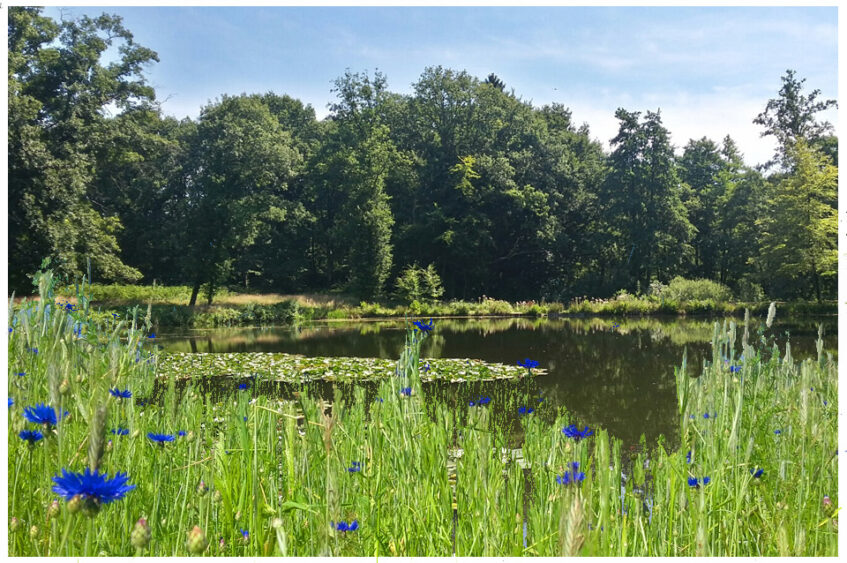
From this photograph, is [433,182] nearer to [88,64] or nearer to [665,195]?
[665,195]

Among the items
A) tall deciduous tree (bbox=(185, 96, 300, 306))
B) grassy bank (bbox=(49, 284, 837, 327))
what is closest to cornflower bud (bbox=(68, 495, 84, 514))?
grassy bank (bbox=(49, 284, 837, 327))

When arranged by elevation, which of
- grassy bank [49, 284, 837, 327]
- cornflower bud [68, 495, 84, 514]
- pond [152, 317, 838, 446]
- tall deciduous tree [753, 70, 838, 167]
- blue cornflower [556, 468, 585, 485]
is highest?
tall deciduous tree [753, 70, 838, 167]

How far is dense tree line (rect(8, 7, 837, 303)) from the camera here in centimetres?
2153

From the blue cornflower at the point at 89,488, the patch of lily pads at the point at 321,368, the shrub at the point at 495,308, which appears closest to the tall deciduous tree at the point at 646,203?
the shrub at the point at 495,308

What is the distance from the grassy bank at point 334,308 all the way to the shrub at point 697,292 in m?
0.55

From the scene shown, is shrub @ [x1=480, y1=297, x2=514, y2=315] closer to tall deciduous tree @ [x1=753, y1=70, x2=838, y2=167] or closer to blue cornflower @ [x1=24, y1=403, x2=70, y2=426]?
tall deciduous tree @ [x1=753, y1=70, x2=838, y2=167]

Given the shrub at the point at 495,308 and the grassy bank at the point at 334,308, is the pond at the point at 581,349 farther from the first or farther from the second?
the shrub at the point at 495,308

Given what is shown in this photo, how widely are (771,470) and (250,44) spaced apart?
403 centimetres

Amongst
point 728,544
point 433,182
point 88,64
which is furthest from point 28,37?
point 728,544

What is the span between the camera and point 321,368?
8.45 meters

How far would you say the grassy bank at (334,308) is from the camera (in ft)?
63.8

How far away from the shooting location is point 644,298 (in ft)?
82.0

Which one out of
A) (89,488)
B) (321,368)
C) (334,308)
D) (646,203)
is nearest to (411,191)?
(334,308)

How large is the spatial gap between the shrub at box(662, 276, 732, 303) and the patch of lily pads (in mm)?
17794
